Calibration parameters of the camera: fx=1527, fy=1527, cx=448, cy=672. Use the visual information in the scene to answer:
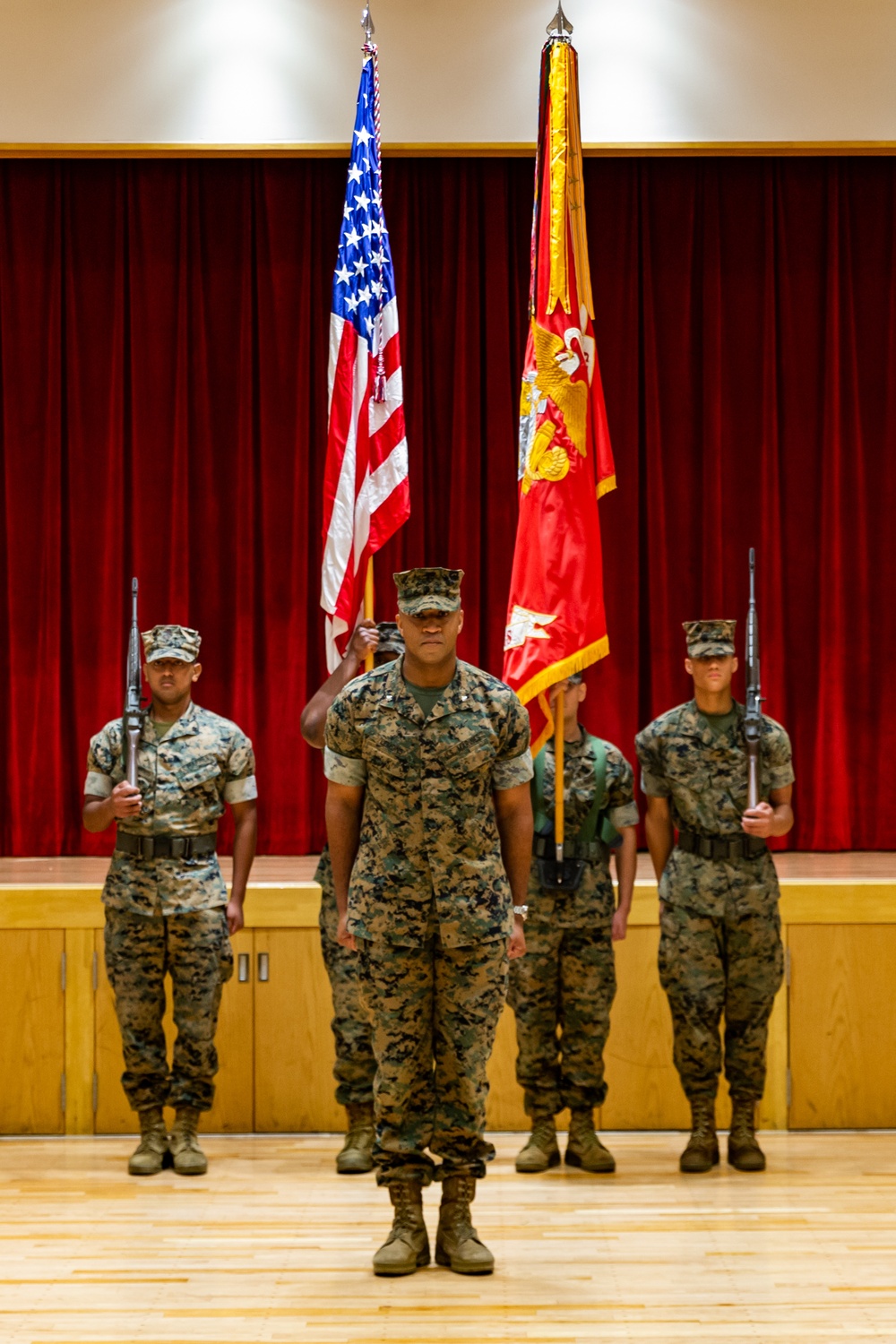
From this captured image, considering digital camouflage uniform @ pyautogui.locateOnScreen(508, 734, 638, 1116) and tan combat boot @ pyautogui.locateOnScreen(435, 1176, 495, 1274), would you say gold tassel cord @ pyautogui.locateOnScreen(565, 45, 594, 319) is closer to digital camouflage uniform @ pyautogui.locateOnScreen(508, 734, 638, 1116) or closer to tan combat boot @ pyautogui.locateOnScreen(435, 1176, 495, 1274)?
digital camouflage uniform @ pyautogui.locateOnScreen(508, 734, 638, 1116)

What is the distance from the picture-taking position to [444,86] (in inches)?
257

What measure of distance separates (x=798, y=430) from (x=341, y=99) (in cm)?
256

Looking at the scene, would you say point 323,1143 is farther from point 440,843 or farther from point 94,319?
point 94,319

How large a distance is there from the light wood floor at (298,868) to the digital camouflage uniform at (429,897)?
204 centimetres

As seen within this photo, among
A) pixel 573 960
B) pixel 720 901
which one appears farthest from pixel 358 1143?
pixel 720 901

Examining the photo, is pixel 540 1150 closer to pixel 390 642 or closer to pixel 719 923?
pixel 719 923

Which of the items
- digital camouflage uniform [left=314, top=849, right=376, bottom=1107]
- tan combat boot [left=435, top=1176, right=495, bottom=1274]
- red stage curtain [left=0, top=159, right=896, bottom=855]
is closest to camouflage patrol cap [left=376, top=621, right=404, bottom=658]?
digital camouflage uniform [left=314, top=849, right=376, bottom=1107]

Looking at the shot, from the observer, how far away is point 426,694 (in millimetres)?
3770

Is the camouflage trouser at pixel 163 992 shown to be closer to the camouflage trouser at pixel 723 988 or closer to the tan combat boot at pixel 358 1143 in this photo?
the tan combat boot at pixel 358 1143

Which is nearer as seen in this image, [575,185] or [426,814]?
[426,814]

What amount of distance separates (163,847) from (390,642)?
962 millimetres

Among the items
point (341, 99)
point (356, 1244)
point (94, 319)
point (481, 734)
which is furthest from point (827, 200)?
point (356, 1244)

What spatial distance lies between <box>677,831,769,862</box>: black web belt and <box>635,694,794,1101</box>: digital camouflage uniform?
0.6 inches

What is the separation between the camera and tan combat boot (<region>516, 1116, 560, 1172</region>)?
4.79 metres
